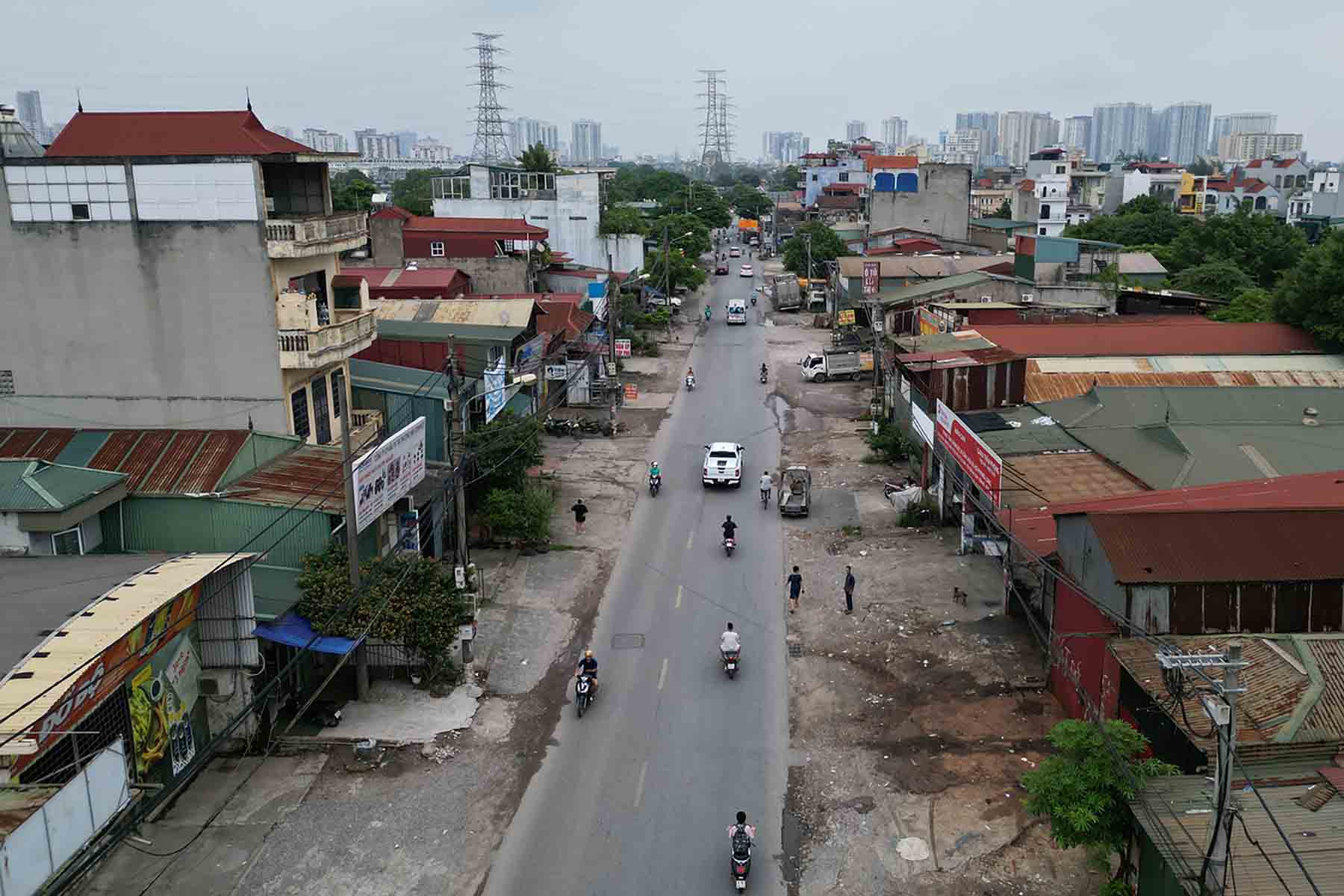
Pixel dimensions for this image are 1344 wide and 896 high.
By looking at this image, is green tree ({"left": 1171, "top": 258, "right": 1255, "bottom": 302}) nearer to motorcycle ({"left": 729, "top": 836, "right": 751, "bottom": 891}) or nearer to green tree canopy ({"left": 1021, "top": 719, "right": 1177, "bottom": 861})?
green tree canopy ({"left": 1021, "top": 719, "right": 1177, "bottom": 861})

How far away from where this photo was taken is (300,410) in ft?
80.6

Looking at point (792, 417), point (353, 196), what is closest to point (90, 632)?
point (792, 417)

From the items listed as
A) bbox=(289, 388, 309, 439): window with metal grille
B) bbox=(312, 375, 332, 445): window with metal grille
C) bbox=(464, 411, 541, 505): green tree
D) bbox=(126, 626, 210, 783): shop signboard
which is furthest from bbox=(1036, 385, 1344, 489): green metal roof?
bbox=(126, 626, 210, 783): shop signboard

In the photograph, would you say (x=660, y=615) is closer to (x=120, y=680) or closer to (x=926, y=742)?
(x=926, y=742)

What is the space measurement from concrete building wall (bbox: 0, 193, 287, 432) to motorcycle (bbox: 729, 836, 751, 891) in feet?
47.8

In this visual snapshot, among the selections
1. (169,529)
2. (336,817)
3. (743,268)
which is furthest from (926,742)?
(743,268)

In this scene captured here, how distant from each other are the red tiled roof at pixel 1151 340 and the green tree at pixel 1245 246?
31.5 meters

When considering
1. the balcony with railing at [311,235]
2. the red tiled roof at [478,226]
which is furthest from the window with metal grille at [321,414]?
the red tiled roof at [478,226]

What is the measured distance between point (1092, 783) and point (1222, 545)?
6436mm

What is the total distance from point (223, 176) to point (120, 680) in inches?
488

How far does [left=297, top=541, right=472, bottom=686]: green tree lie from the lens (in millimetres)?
18922

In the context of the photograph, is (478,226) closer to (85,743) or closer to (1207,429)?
(1207,429)

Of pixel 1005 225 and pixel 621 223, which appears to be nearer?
pixel 621 223

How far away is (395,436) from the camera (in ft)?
69.9
